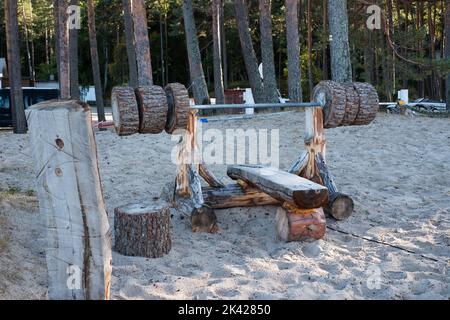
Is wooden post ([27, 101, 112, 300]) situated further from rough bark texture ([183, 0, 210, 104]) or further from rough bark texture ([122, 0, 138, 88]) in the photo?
rough bark texture ([122, 0, 138, 88])

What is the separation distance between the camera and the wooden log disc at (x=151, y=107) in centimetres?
516

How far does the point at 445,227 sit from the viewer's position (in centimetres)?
568

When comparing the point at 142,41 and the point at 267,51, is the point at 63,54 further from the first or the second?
the point at 267,51

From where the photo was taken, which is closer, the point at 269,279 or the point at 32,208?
the point at 269,279

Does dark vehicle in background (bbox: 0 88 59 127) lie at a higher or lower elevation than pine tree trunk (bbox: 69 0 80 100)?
lower

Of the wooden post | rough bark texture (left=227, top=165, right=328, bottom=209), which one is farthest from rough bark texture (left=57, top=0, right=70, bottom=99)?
the wooden post

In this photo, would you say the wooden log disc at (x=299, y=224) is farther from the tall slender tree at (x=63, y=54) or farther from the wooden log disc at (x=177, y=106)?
the tall slender tree at (x=63, y=54)

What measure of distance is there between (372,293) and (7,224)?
10.6 feet

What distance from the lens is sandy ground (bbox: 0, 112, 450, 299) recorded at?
3.95 m

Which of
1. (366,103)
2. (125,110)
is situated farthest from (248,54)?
(125,110)

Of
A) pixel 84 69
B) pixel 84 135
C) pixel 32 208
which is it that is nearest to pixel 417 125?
pixel 32 208

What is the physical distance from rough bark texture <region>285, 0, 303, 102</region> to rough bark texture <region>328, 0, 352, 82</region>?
3.15 meters

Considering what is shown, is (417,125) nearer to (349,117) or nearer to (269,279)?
(349,117)

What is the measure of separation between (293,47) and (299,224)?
11.9m
